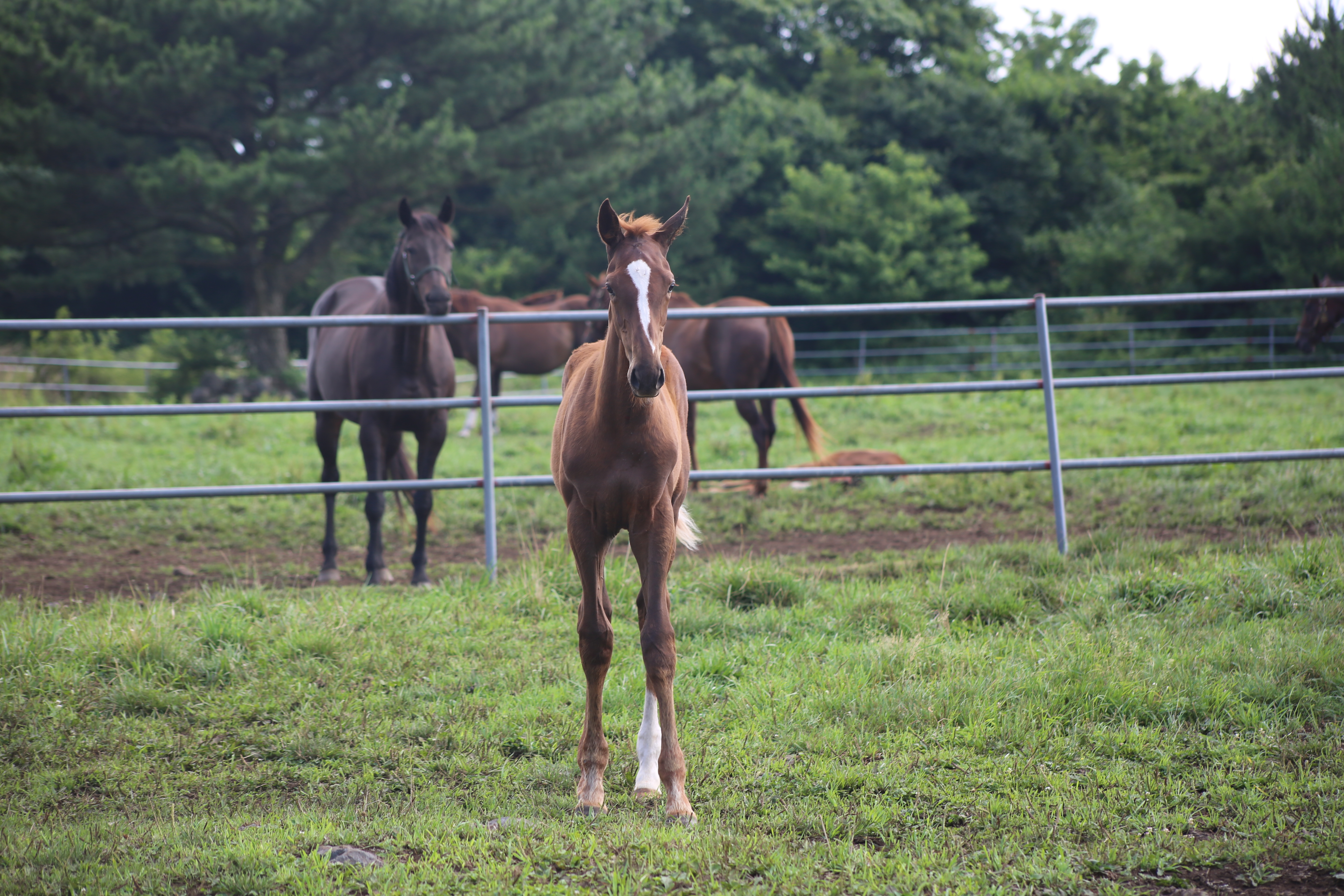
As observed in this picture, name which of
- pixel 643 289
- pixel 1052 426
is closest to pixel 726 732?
pixel 643 289

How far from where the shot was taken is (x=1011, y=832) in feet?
7.97

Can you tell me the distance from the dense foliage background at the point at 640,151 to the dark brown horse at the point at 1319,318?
7354mm

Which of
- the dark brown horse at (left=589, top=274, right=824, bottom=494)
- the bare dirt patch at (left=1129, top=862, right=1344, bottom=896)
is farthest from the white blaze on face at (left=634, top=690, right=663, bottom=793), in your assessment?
the dark brown horse at (left=589, top=274, right=824, bottom=494)

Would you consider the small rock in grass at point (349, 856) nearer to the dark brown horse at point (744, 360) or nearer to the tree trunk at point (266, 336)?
the dark brown horse at point (744, 360)

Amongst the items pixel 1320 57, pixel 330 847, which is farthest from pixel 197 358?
pixel 1320 57

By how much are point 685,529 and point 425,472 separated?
2574mm

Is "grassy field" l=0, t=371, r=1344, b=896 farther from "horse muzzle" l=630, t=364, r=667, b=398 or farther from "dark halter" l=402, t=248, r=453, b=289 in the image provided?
"dark halter" l=402, t=248, r=453, b=289

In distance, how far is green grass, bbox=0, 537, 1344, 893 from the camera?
7.51 ft

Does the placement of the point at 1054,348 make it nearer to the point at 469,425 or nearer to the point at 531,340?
the point at 531,340

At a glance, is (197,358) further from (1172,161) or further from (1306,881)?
(1172,161)

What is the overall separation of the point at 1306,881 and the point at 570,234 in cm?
2369

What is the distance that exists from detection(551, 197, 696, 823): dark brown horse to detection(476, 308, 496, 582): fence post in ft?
6.46

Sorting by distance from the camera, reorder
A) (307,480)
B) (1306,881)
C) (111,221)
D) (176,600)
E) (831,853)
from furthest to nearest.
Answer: (111,221)
(307,480)
(176,600)
(831,853)
(1306,881)

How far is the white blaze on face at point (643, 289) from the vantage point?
2.62 metres
